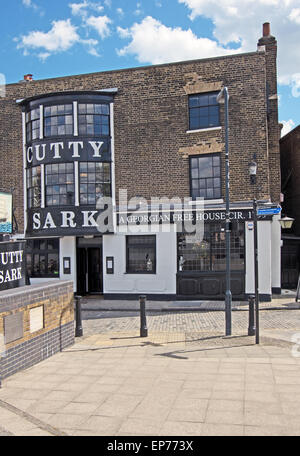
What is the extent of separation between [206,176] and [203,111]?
9.08 feet

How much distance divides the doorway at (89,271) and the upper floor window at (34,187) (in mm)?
2990

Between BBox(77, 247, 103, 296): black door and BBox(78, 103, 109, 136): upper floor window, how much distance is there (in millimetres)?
5336

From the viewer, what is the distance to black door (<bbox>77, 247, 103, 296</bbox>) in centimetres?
1834

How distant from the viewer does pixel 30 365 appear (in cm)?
743

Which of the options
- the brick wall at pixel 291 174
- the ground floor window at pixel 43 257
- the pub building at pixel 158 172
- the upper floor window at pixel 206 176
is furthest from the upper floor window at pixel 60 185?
the brick wall at pixel 291 174

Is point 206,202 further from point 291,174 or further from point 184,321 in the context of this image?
point 291,174

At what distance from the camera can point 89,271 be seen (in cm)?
1848

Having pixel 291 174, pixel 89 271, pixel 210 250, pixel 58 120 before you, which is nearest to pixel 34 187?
pixel 58 120

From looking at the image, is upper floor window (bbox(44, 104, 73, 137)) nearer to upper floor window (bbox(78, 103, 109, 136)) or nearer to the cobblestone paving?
upper floor window (bbox(78, 103, 109, 136))

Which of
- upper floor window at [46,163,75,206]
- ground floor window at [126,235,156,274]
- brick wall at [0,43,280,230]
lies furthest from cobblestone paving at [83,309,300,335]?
upper floor window at [46,163,75,206]

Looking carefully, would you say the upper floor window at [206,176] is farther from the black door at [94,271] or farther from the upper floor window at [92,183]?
the black door at [94,271]

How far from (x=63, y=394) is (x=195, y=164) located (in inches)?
A: 484
